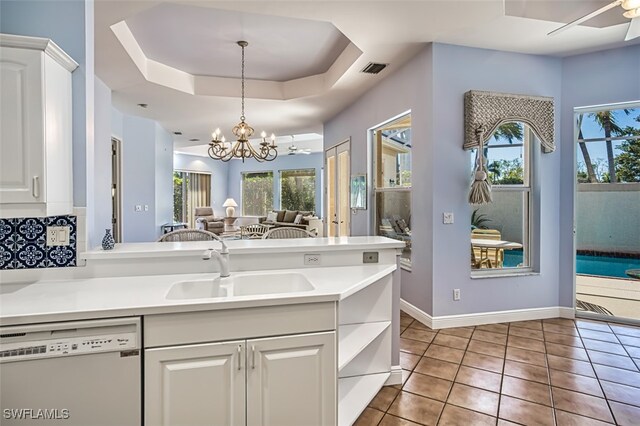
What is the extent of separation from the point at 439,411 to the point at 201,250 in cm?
174

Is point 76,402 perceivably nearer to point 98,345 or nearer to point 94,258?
point 98,345

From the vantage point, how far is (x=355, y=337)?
210 cm

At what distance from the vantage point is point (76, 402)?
135 cm

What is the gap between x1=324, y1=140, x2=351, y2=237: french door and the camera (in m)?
6.04

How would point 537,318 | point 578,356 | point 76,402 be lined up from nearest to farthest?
point 76,402 < point 578,356 < point 537,318

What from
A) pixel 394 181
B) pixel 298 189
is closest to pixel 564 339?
pixel 394 181

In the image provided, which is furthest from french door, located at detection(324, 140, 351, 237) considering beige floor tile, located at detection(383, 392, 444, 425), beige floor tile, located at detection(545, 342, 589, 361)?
beige floor tile, located at detection(383, 392, 444, 425)

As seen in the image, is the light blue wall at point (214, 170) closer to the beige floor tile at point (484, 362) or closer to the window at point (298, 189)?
the window at point (298, 189)

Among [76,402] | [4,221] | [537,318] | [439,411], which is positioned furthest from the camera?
[537,318]

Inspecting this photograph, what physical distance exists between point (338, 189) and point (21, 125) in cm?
525

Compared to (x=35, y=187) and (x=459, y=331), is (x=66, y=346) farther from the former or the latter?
(x=459, y=331)

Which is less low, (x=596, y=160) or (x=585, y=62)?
(x=585, y=62)

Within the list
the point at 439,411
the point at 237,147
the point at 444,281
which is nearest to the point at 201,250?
the point at 439,411

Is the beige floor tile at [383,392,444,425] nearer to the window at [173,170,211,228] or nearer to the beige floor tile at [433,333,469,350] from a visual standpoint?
the beige floor tile at [433,333,469,350]
